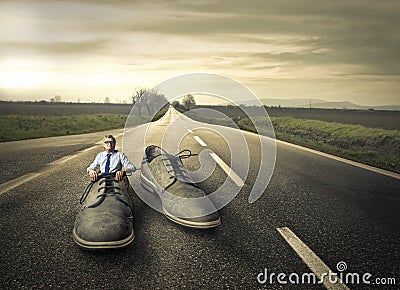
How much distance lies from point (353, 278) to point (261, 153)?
7098mm

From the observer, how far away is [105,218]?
11.4 ft

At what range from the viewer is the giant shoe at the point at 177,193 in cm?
387

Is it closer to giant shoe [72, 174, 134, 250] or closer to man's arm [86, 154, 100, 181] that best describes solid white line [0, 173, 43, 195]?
man's arm [86, 154, 100, 181]

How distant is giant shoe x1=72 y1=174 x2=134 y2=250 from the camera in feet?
10.8

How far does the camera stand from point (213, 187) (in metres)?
5.77

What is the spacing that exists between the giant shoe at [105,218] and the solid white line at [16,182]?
2507 mm

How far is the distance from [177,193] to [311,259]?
1.56m

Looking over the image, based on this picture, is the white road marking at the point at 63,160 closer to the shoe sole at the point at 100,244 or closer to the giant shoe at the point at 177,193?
the giant shoe at the point at 177,193

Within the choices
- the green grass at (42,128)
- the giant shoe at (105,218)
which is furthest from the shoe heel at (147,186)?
the green grass at (42,128)

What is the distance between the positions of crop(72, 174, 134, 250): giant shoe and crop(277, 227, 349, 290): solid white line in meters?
1.55

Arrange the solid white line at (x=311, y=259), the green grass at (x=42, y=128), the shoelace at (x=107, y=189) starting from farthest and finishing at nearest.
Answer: the green grass at (x=42, y=128), the shoelace at (x=107, y=189), the solid white line at (x=311, y=259)

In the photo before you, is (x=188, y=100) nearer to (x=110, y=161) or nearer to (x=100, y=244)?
(x=110, y=161)

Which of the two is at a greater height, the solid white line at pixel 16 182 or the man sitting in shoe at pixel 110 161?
the man sitting in shoe at pixel 110 161

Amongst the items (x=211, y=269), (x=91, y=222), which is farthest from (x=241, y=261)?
(x=91, y=222)
